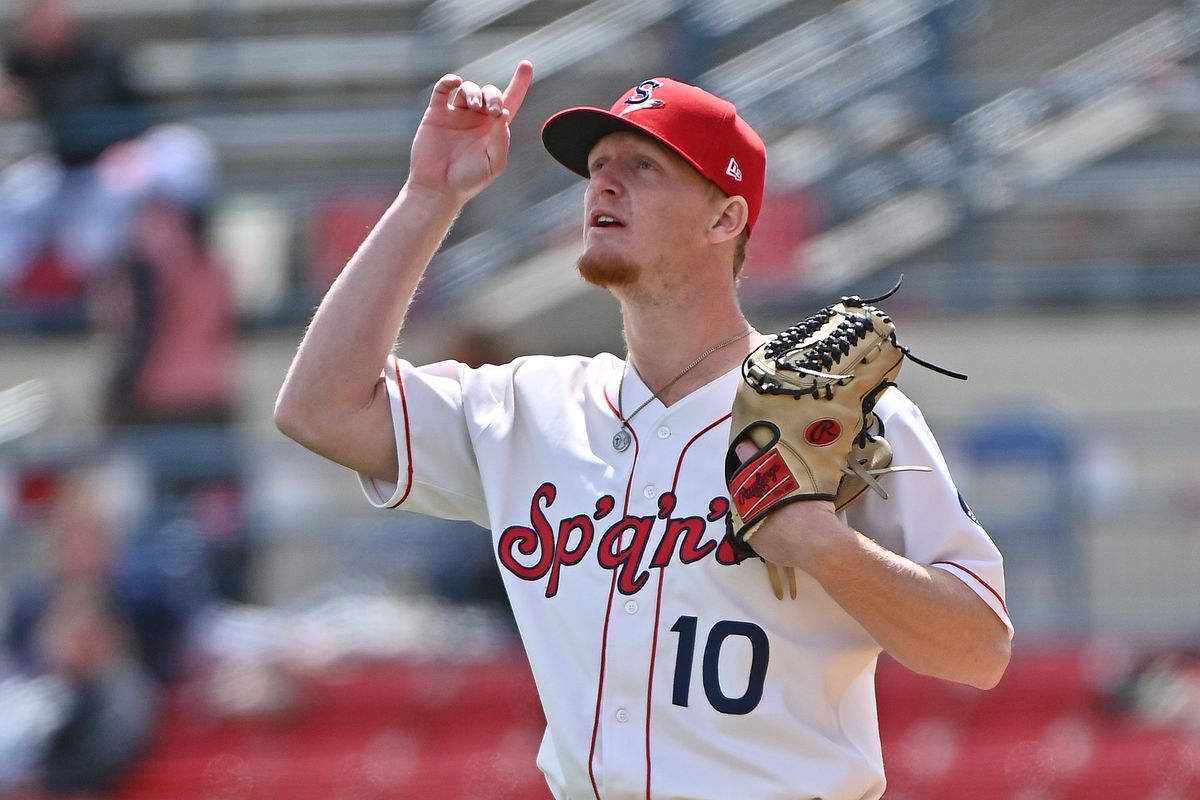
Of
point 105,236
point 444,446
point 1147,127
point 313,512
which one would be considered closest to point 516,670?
point 313,512

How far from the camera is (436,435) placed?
2.53 m

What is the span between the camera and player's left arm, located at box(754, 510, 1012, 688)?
2.14 metres

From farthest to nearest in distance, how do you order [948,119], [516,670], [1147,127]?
[1147,127], [948,119], [516,670]

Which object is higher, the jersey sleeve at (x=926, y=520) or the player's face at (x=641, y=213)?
the player's face at (x=641, y=213)

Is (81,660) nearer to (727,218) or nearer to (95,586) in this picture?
(95,586)

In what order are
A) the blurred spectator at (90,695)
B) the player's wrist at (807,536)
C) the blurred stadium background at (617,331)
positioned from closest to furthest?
the player's wrist at (807,536), the blurred spectator at (90,695), the blurred stadium background at (617,331)

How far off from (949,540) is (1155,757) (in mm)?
3738

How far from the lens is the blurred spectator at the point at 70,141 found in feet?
20.3

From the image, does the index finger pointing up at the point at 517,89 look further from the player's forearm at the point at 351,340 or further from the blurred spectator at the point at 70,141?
the blurred spectator at the point at 70,141

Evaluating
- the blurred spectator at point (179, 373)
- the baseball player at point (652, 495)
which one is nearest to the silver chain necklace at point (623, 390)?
the baseball player at point (652, 495)

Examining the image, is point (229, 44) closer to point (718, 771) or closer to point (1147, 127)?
point (1147, 127)

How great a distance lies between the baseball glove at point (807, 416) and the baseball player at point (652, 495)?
3 centimetres

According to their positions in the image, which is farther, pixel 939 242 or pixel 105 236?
pixel 939 242

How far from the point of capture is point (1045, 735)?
5711 mm
